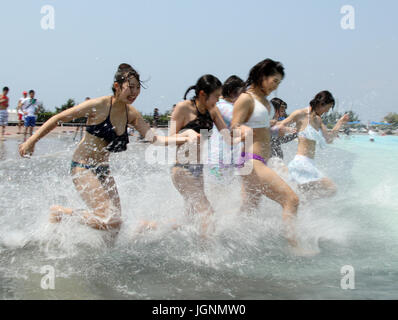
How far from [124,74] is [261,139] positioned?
1415mm

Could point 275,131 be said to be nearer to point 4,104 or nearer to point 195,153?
point 195,153

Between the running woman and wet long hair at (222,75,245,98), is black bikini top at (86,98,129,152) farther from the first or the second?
wet long hair at (222,75,245,98)

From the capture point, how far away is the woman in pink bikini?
403cm

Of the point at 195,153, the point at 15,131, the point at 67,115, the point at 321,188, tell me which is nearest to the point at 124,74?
the point at 67,115

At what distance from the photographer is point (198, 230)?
4.18 m

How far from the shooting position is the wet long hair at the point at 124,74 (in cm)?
390

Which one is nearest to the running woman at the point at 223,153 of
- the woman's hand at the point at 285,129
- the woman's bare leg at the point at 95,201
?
the woman's hand at the point at 285,129

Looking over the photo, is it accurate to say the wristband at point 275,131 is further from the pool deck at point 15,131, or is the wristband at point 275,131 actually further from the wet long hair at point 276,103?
the pool deck at point 15,131

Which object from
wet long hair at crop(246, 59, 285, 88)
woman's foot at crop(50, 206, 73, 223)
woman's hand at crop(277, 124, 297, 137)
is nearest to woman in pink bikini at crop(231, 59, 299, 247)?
wet long hair at crop(246, 59, 285, 88)

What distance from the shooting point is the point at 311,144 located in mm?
5648

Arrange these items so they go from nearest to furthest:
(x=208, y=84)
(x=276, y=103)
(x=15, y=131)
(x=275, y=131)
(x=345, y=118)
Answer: (x=208, y=84), (x=275, y=131), (x=345, y=118), (x=276, y=103), (x=15, y=131)

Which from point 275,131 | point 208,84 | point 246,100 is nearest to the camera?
point 246,100
